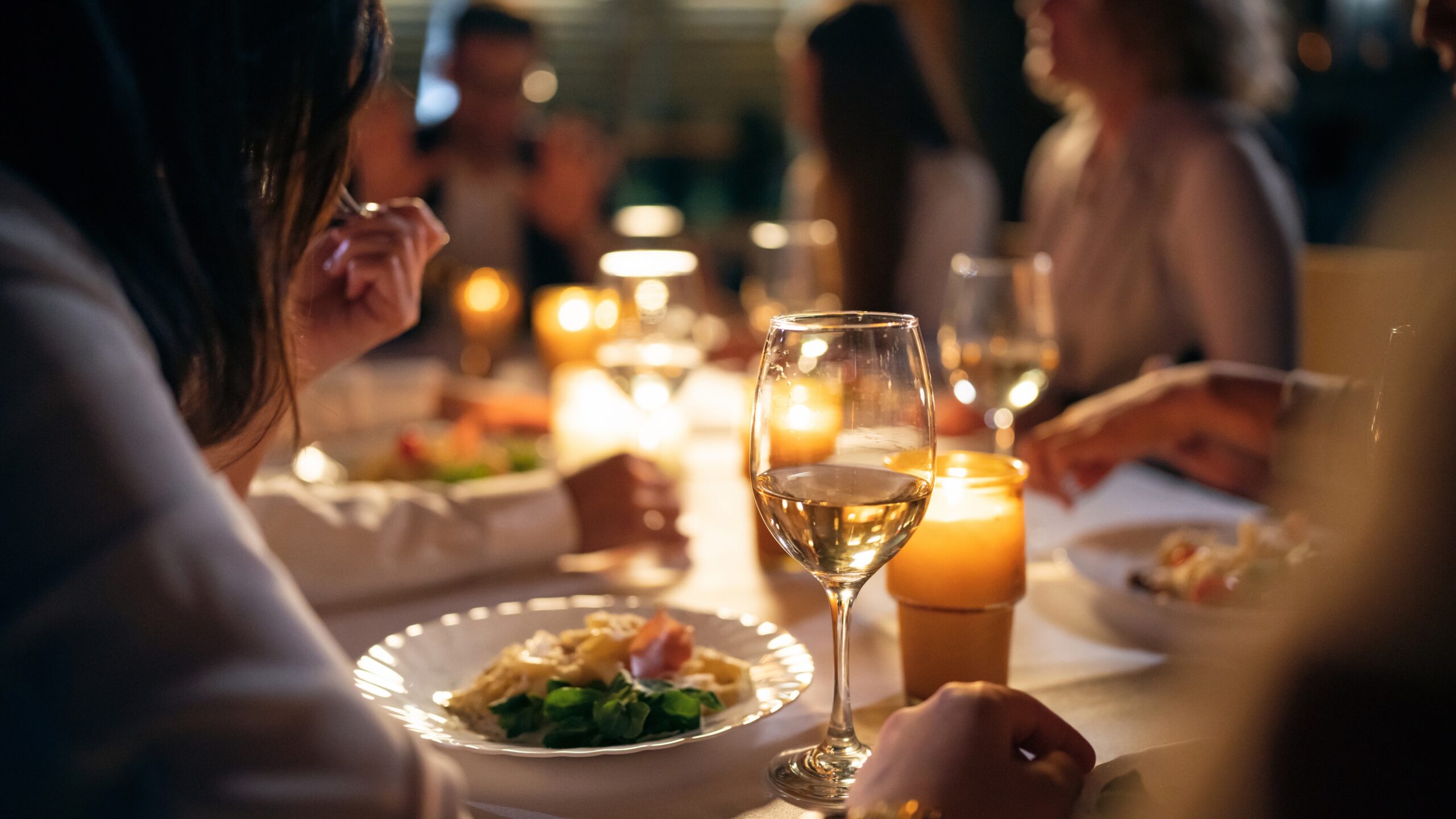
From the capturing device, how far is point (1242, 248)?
1.96 metres

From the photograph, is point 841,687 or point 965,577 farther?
point 965,577

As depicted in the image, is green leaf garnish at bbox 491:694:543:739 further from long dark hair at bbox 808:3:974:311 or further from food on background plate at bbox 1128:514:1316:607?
long dark hair at bbox 808:3:974:311

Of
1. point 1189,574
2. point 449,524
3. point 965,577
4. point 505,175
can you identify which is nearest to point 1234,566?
point 1189,574

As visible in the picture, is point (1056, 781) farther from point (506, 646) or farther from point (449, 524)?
point (449, 524)

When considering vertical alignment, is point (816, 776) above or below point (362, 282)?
below

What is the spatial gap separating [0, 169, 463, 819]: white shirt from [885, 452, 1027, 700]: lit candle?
1.43 ft

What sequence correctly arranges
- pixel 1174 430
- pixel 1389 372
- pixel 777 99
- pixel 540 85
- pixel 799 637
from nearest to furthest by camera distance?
1. pixel 1389 372
2. pixel 799 637
3. pixel 1174 430
4. pixel 540 85
5. pixel 777 99

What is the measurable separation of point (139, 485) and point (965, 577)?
522 millimetres

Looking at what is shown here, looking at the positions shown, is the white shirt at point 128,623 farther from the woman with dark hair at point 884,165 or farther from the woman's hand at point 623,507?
the woman with dark hair at point 884,165

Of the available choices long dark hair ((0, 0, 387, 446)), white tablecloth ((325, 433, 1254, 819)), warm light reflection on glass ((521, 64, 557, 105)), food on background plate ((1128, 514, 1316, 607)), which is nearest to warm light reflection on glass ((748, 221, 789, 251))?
white tablecloth ((325, 433, 1254, 819))

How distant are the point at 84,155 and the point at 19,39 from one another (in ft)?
0.17

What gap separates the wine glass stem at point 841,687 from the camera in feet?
2.13

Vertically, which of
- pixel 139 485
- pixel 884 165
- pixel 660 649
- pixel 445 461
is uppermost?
pixel 139 485

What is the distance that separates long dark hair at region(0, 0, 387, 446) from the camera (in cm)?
48
